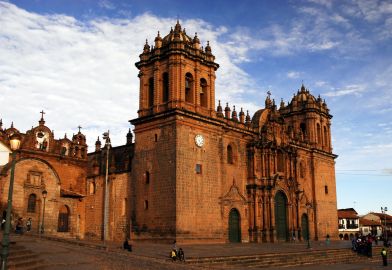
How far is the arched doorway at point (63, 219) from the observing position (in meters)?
40.1

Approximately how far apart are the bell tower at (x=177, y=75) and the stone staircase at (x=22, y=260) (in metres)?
16.5

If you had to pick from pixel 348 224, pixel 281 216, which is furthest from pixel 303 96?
pixel 348 224

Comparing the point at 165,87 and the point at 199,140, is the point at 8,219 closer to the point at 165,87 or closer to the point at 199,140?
the point at 199,140

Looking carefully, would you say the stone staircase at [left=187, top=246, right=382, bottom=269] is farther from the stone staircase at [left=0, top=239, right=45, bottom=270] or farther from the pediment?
the pediment

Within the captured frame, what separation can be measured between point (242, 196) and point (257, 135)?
616 centimetres

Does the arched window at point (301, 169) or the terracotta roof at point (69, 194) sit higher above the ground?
the arched window at point (301, 169)

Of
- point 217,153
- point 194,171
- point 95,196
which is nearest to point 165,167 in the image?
point 194,171

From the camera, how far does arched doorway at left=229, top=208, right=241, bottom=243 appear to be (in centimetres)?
3688

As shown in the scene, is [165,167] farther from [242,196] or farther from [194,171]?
[242,196]

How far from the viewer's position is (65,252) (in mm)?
22984

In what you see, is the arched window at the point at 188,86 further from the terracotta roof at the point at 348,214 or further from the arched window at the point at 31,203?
the terracotta roof at the point at 348,214

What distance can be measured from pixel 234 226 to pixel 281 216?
7.02 m

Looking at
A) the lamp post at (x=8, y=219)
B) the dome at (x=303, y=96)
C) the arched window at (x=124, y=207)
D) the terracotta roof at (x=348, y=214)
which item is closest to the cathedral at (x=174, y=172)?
the arched window at (x=124, y=207)

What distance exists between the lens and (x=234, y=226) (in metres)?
37.3
